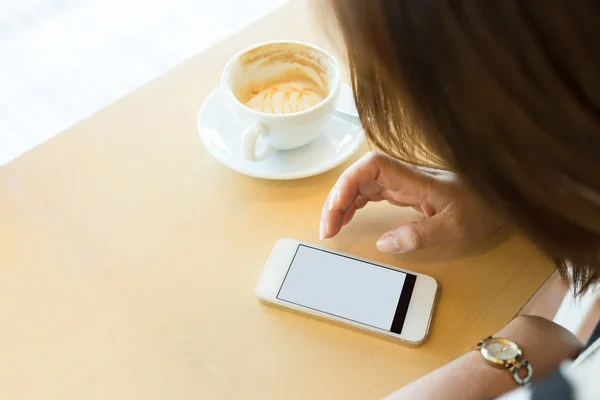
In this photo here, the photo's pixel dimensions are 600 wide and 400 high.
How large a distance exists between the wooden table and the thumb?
11mm

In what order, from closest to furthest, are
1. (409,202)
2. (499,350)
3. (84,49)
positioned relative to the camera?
(499,350)
(409,202)
(84,49)

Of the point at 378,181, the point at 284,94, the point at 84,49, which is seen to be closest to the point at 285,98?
the point at 284,94

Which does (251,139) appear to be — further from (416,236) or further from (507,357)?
(507,357)

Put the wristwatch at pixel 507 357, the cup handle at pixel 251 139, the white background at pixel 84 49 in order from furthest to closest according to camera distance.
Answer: the white background at pixel 84 49
the cup handle at pixel 251 139
the wristwatch at pixel 507 357

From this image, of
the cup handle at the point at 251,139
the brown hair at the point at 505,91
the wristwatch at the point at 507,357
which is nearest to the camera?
the brown hair at the point at 505,91

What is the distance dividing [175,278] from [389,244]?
18cm

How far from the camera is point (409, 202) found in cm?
55

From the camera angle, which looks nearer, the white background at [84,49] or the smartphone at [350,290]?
the smartphone at [350,290]

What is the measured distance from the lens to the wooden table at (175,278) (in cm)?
44

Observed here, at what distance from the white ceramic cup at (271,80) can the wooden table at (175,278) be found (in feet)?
0.14

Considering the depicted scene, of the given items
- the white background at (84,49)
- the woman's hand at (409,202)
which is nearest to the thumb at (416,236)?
the woman's hand at (409,202)

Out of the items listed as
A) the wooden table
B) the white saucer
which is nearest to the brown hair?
the wooden table

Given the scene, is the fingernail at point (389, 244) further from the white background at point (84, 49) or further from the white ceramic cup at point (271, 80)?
the white background at point (84, 49)

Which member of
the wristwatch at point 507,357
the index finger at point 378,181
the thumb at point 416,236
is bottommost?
the wristwatch at point 507,357
